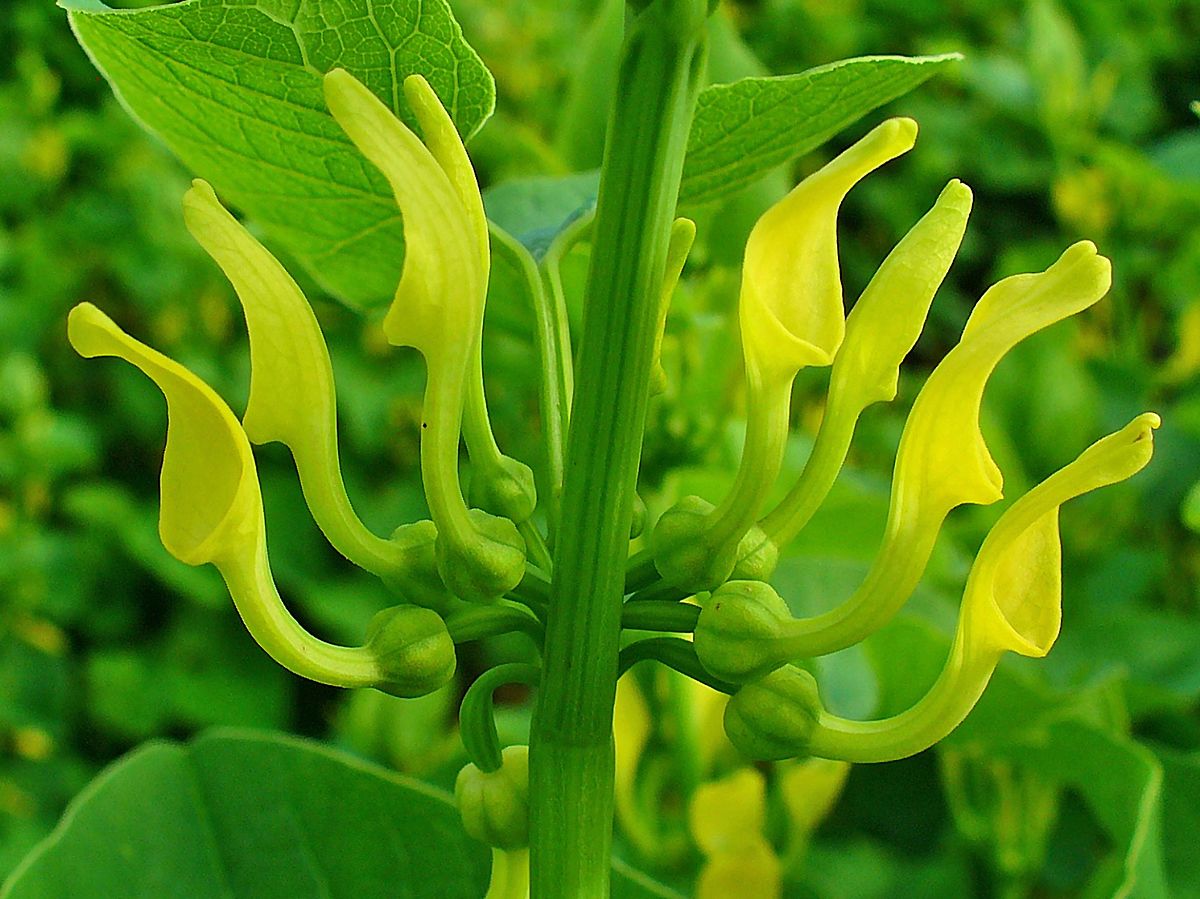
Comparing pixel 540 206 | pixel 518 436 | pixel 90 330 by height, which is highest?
pixel 518 436

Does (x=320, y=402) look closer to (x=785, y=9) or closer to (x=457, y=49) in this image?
(x=457, y=49)

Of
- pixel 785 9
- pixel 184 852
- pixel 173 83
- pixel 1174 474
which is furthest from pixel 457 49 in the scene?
pixel 785 9

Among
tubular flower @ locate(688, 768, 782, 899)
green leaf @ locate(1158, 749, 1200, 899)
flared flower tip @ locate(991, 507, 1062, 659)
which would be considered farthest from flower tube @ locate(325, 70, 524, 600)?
green leaf @ locate(1158, 749, 1200, 899)

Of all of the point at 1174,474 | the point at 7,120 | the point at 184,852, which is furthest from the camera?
the point at 7,120

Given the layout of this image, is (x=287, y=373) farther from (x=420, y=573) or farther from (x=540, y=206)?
(x=540, y=206)

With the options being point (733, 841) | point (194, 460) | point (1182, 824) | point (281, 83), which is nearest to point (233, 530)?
point (194, 460)

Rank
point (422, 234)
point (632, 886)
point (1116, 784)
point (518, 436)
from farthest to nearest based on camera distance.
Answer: point (518, 436)
point (1116, 784)
point (632, 886)
point (422, 234)

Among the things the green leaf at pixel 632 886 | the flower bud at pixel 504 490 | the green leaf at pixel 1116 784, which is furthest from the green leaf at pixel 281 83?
the green leaf at pixel 1116 784
